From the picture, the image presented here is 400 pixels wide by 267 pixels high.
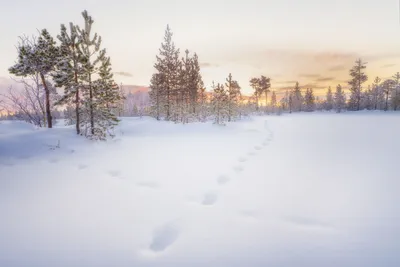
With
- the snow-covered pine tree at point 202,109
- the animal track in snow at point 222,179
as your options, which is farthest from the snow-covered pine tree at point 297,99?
the animal track in snow at point 222,179

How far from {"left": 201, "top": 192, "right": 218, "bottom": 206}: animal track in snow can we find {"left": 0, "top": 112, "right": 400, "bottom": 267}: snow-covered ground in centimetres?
2

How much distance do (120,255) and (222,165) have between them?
4.53 meters

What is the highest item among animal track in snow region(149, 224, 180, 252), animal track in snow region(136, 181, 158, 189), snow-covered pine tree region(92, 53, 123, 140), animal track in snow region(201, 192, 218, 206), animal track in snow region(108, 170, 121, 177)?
snow-covered pine tree region(92, 53, 123, 140)

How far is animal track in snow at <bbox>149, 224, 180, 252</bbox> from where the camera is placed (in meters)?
2.61

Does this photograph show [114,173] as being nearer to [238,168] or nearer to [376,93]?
[238,168]

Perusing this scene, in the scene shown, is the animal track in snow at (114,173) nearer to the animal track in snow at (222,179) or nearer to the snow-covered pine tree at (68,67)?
the animal track in snow at (222,179)

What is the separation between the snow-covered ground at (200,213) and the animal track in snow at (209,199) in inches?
0.8

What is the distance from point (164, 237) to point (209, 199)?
1.43 m

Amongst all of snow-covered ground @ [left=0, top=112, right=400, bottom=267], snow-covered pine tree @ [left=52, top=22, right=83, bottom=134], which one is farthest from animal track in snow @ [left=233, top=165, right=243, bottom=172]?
snow-covered pine tree @ [left=52, top=22, right=83, bottom=134]

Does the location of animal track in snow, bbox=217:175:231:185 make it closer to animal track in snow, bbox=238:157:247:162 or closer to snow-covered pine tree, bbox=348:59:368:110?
animal track in snow, bbox=238:157:247:162

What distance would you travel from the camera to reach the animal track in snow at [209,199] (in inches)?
152

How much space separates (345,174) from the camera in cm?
541

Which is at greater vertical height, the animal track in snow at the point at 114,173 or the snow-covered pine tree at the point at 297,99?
the snow-covered pine tree at the point at 297,99

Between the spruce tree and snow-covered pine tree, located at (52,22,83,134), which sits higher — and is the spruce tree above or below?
above
